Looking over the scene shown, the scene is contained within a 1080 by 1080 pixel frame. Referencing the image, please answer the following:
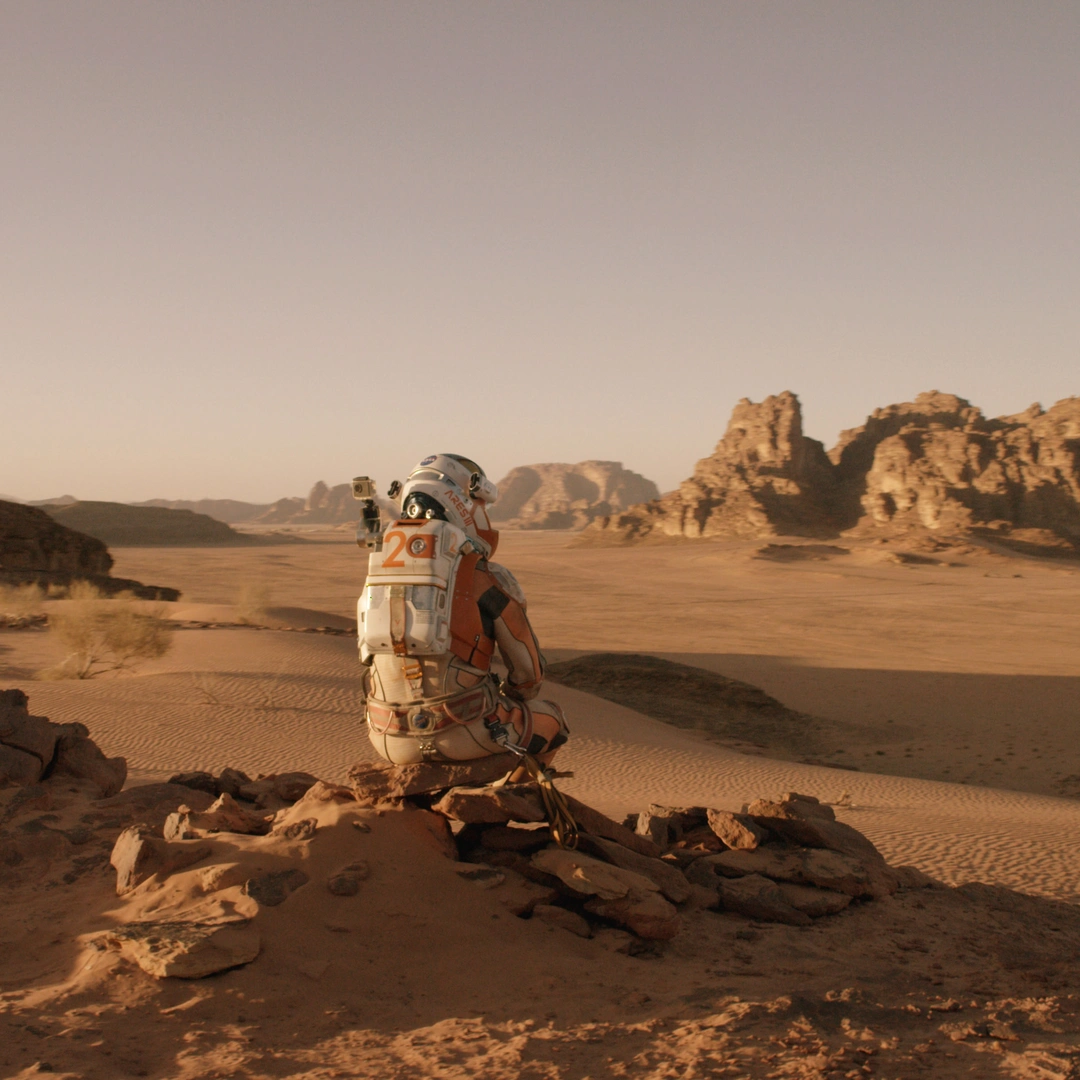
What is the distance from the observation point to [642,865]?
4.46 meters

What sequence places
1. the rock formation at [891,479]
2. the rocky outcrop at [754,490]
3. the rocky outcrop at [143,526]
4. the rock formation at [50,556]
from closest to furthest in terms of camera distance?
the rock formation at [50,556] → the rock formation at [891,479] → the rocky outcrop at [754,490] → the rocky outcrop at [143,526]

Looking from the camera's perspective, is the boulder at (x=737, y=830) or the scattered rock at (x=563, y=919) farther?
the boulder at (x=737, y=830)

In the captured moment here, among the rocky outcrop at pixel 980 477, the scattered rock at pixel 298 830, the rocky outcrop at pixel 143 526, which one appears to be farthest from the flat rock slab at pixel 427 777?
the rocky outcrop at pixel 143 526

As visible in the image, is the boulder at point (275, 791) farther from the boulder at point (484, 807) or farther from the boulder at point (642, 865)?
the boulder at point (642, 865)

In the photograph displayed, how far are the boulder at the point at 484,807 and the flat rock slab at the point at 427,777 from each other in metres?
0.06

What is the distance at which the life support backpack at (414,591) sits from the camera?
4.09 metres

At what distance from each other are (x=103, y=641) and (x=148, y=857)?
11846mm

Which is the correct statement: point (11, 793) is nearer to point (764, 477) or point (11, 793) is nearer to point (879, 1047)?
point (879, 1047)

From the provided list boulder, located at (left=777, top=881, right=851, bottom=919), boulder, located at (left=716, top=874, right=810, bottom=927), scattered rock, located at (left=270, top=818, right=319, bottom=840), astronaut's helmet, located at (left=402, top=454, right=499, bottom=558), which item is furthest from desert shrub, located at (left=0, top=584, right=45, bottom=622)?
boulder, located at (left=777, top=881, right=851, bottom=919)

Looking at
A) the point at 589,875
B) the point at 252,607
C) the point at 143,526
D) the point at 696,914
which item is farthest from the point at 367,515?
the point at 143,526

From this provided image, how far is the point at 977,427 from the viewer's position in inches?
3118

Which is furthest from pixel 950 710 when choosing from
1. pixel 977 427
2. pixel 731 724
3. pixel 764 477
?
pixel 977 427

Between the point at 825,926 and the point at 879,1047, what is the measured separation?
4.37 ft

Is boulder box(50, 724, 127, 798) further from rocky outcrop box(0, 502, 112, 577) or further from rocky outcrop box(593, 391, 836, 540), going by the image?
rocky outcrop box(593, 391, 836, 540)
